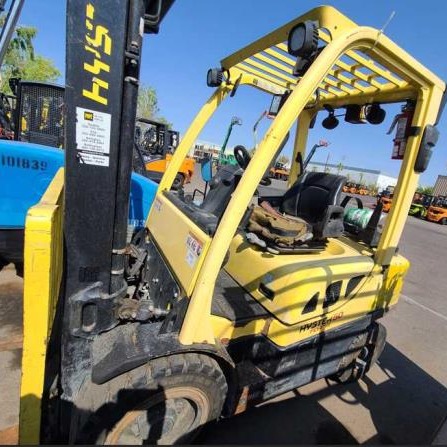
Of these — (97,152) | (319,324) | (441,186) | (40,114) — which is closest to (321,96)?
(319,324)

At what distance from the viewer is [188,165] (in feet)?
49.9

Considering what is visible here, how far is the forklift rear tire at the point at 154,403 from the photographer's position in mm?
1668

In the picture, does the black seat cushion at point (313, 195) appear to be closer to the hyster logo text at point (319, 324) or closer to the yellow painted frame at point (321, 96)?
the yellow painted frame at point (321, 96)

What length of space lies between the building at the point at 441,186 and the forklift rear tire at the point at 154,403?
38.9m

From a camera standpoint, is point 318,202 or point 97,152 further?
point 318,202

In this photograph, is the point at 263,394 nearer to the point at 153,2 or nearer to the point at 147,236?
the point at 147,236

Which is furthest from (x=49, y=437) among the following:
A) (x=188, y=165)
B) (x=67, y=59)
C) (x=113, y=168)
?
(x=188, y=165)

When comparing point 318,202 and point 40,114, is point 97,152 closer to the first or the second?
point 318,202

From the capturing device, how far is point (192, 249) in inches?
79.5

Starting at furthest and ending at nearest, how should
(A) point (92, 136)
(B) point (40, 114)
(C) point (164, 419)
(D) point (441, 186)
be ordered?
1. (D) point (441, 186)
2. (B) point (40, 114)
3. (C) point (164, 419)
4. (A) point (92, 136)

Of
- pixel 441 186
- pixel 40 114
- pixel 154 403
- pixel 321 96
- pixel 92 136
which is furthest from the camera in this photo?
pixel 441 186

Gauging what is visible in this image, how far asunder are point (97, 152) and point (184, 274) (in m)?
0.89

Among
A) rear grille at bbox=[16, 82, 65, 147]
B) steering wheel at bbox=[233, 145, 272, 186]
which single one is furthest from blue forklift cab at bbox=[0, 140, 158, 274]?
rear grille at bbox=[16, 82, 65, 147]

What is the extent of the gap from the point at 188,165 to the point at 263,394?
13.7 meters
